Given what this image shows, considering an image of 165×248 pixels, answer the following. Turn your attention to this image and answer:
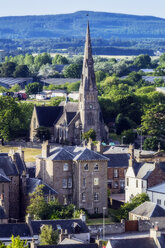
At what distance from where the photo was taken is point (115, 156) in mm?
106562

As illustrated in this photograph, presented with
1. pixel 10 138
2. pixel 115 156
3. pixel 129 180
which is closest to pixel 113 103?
pixel 10 138

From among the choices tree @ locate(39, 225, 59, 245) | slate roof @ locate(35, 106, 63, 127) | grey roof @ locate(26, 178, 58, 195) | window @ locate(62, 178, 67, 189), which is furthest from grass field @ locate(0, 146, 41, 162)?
tree @ locate(39, 225, 59, 245)

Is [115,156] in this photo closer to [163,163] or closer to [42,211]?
[163,163]

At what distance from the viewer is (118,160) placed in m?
106

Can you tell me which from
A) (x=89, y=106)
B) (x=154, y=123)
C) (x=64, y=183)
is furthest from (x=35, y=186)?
(x=89, y=106)

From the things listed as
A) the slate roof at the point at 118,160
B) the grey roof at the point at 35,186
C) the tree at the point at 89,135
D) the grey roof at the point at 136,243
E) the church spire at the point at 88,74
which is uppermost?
the church spire at the point at 88,74

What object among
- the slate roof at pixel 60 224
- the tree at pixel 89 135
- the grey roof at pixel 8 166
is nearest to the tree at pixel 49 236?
the slate roof at pixel 60 224

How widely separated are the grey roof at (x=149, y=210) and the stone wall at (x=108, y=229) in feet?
9.98

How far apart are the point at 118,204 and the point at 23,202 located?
11.7 meters

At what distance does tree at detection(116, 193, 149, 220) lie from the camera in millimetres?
86625

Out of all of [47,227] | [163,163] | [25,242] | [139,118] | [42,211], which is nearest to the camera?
[25,242]

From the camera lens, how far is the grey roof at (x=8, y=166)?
8906 centimetres

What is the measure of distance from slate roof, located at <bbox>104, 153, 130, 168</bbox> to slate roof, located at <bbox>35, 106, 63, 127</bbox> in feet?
165

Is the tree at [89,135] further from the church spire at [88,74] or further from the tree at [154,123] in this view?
the church spire at [88,74]
